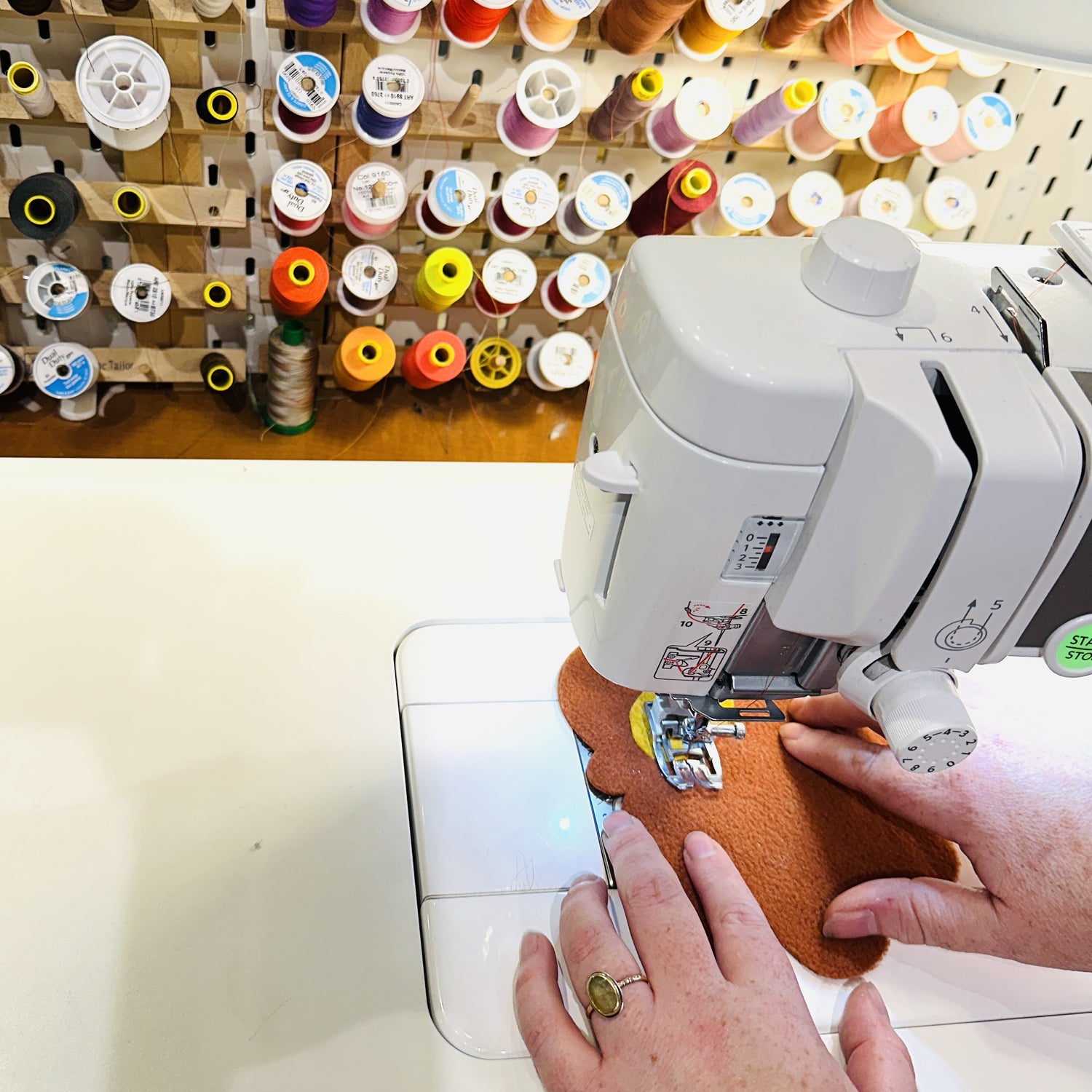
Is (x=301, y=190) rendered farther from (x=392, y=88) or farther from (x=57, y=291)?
(x=57, y=291)

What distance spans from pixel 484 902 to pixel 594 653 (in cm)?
27

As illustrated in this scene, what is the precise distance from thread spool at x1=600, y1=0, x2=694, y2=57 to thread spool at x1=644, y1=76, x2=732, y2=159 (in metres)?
0.11

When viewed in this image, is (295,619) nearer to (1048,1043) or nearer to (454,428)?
(1048,1043)

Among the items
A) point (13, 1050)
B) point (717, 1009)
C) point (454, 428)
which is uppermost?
point (717, 1009)

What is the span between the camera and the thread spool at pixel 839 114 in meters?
1.84

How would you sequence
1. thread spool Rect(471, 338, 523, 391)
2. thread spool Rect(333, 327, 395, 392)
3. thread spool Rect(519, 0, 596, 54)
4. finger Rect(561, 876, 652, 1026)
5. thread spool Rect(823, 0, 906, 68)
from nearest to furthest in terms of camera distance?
finger Rect(561, 876, 652, 1026), thread spool Rect(519, 0, 596, 54), thread spool Rect(823, 0, 906, 68), thread spool Rect(333, 327, 395, 392), thread spool Rect(471, 338, 523, 391)

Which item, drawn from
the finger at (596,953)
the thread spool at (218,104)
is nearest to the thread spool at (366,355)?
the thread spool at (218,104)

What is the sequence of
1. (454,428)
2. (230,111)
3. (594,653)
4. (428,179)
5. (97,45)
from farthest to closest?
1. (454,428)
2. (428,179)
3. (230,111)
4. (97,45)
5. (594,653)

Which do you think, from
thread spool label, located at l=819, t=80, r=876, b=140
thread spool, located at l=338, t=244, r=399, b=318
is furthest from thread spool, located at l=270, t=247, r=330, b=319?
thread spool label, located at l=819, t=80, r=876, b=140

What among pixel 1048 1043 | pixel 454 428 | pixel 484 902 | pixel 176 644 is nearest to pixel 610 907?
pixel 484 902

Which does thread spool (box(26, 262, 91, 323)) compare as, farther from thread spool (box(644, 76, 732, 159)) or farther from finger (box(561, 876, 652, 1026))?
finger (box(561, 876, 652, 1026))

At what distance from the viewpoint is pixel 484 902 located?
3.15 ft

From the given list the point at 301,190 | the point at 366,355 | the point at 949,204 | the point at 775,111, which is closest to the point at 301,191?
the point at 301,190

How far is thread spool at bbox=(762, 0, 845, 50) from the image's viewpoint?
1.75 metres
